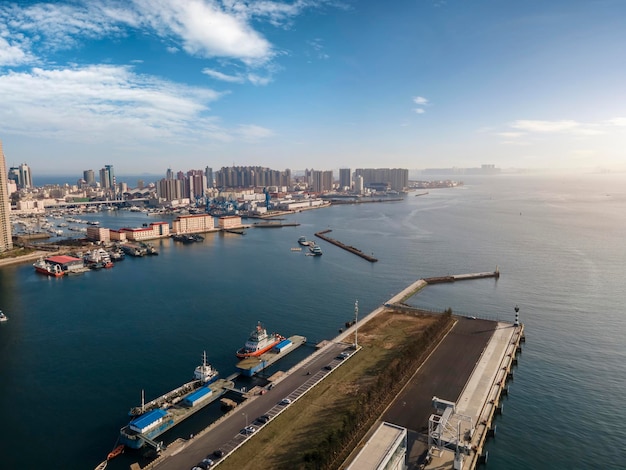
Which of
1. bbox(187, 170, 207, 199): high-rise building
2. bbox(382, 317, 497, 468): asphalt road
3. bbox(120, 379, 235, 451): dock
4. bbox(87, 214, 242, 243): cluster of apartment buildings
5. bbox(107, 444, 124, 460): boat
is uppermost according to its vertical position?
bbox(187, 170, 207, 199): high-rise building

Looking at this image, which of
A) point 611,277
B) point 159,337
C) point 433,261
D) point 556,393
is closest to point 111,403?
point 159,337

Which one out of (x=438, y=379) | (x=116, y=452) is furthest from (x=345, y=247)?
(x=116, y=452)

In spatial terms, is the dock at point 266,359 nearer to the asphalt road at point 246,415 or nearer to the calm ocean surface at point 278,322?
the calm ocean surface at point 278,322

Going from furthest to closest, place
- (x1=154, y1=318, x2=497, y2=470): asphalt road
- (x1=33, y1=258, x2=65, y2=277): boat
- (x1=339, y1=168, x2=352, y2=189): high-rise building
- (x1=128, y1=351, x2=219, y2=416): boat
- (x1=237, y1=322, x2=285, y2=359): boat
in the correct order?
(x1=339, y1=168, x2=352, y2=189): high-rise building, (x1=33, y1=258, x2=65, y2=277): boat, (x1=237, y1=322, x2=285, y2=359): boat, (x1=128, y1=351, x2=219, y2=416): boat, (x1=154, y1=318, x2=497, y2=470): asphalt road

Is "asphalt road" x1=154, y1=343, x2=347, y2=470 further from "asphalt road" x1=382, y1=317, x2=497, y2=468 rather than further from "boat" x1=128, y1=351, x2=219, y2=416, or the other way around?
"asphalt road" x1=382, y1=317, x2=497, y2=468

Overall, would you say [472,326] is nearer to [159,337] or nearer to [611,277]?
[159,337]

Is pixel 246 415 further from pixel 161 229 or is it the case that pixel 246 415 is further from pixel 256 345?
pixel 161 229

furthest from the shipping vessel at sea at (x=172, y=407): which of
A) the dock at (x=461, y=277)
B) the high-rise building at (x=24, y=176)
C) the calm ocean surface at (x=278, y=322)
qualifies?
the high-rise building at (x=24, y=176)

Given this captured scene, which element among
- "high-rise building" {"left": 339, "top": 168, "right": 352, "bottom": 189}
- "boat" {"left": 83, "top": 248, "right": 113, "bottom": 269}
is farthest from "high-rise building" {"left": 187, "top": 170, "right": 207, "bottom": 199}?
"boat" {"left": 83, "top": 248, "right": 113, "bottom": 269}
